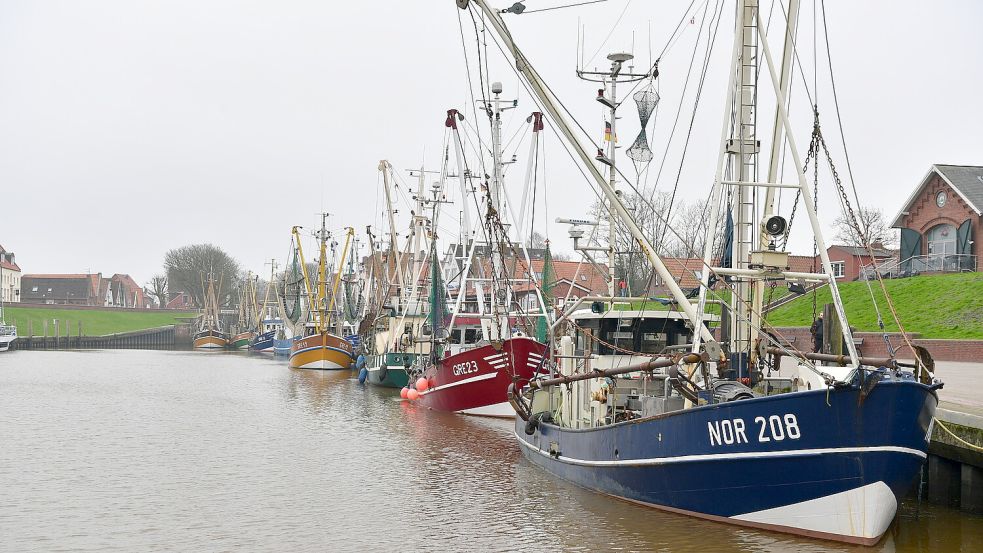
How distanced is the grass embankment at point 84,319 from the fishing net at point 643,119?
112 m

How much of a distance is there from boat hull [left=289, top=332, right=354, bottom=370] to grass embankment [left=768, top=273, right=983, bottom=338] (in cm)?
3034

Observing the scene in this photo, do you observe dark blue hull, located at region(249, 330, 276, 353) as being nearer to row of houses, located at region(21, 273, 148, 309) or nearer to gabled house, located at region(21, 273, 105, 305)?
row of houses, located at region(21, 273, 148, 309)

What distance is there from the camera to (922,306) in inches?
1571

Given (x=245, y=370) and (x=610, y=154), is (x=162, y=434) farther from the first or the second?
(x=245, y=370)

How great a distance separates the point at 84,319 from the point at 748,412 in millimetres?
128301

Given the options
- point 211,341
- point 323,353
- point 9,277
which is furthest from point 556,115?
point 9,277

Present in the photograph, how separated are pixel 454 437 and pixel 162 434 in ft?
28.5

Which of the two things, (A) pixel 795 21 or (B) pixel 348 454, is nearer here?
(A) pixel 795 21

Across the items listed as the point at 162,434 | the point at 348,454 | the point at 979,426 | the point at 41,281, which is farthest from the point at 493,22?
the point at 41,281

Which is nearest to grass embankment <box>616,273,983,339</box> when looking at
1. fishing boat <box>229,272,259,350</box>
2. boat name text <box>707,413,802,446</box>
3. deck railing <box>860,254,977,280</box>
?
deck railing <box>860,254,977,280</box>

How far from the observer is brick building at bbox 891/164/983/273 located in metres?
48.1

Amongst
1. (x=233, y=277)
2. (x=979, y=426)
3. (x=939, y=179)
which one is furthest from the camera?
(x=233, y=277)

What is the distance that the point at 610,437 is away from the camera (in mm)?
16812

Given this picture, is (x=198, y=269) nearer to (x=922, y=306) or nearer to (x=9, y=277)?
(x=9, y=277)
